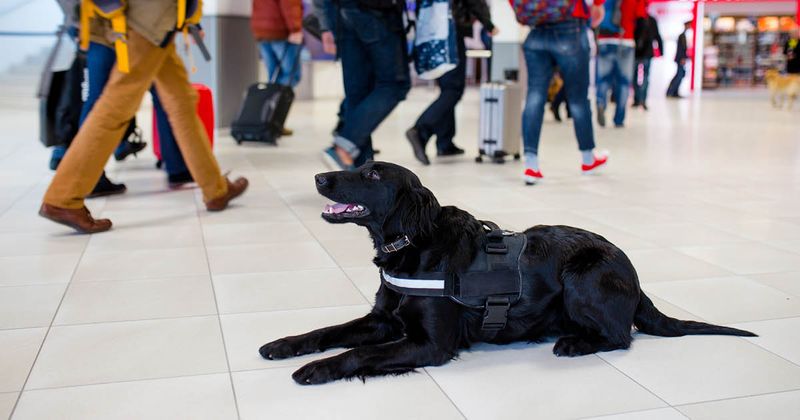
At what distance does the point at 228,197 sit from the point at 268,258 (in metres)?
1.20

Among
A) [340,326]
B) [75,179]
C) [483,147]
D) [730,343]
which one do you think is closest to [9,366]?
[340,326]

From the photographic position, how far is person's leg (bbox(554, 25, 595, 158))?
17.5ft

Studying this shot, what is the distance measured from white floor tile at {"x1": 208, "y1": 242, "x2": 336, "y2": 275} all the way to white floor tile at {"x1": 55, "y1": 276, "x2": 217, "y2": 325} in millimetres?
215

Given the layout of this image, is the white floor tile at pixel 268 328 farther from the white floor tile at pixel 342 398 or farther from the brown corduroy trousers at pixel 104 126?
the brown corduroy trousers at pixel 104 126

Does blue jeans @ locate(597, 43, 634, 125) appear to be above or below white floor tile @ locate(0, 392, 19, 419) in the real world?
above

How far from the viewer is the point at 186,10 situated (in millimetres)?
4168

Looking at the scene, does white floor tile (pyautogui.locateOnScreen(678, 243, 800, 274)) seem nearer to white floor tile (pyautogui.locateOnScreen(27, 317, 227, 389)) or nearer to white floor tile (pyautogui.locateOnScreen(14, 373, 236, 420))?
white floor tile (pyautogui.locateOnScreen(27, 317, 227, 389))

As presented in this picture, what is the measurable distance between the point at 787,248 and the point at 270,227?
2.49 m

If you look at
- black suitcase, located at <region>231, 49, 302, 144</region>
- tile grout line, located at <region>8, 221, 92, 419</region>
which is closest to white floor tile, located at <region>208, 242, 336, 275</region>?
tile grout line, located at <region>8, 221, 92, 419</region>

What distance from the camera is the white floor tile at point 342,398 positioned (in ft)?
6.70

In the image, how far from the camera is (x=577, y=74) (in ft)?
17.9

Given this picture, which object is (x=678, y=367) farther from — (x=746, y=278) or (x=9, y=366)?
(x=9, y=366)

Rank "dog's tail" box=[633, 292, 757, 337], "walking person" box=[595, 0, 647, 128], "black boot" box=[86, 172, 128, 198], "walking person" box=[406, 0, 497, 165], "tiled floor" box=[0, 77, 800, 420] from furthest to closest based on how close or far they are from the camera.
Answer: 1. "walking person" box=[595, 0, 647, 128]
2. "walking person" box=[406, 0, 497, 165]
3. "black boot" box=[86, 172, 128, 198]
4. "dog's tail" box=[633, 292, 757, 337]
5. "tiled floor" box=[0, 77, 800, 420]

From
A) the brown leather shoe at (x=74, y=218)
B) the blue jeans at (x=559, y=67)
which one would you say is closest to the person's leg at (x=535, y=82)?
the blue jeans at (x=559, y=67)
